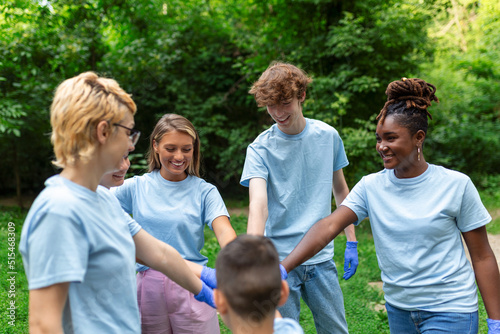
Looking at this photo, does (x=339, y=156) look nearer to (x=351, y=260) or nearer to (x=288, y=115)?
(x=288, y=115)

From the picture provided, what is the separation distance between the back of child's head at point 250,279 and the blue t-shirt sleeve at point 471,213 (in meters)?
0.95

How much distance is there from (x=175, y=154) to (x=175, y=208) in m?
0.31

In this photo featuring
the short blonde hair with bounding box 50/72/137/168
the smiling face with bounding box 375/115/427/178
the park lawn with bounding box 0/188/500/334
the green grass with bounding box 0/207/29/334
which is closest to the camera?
the short blonde hair with bounding box 50/72/137/168

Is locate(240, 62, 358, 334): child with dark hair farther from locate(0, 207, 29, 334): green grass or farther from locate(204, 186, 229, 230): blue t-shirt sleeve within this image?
locate(0, 207, 29, 334): green grass

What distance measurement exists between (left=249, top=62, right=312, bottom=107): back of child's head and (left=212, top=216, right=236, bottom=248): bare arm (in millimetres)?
684

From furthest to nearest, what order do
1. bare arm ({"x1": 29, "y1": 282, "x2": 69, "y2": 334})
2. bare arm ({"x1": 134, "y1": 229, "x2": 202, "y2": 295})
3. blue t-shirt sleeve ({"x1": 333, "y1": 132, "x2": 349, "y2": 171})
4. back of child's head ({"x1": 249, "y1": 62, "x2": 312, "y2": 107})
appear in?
blue t-shirt sleeve ({"x1": 333, "y1": 132, "x2": 349, "y2": 171})
back of child's head ({"x1": 249, "y1": 62, "x2": 312, "y2": 107})
bare arm ({"x1": 134, "y1": 229, "x2": 202, "y2": 295})
bare arm ({"x1": 29, "y1": 282, "x2": 69, "y2": 334})

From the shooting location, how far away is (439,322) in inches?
75.7

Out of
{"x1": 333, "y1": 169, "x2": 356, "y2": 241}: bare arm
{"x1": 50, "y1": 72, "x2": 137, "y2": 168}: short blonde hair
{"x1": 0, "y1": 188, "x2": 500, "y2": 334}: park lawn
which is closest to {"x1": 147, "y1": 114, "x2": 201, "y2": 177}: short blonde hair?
{"x1": 333, "y1": 169, "x2": 356, "y2": 241}: bare arm

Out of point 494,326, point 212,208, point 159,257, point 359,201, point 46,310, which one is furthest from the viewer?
point 212,208

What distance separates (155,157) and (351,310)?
8.35 ft

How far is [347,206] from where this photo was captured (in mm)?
2244

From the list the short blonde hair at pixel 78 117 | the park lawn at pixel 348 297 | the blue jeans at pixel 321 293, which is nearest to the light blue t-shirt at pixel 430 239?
the blue jeans at pixel 321 293

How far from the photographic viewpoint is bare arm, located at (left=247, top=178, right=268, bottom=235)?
2416 millimetres

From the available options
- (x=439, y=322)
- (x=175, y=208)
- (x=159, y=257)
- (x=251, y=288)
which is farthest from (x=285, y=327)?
(x=175, y=208)
